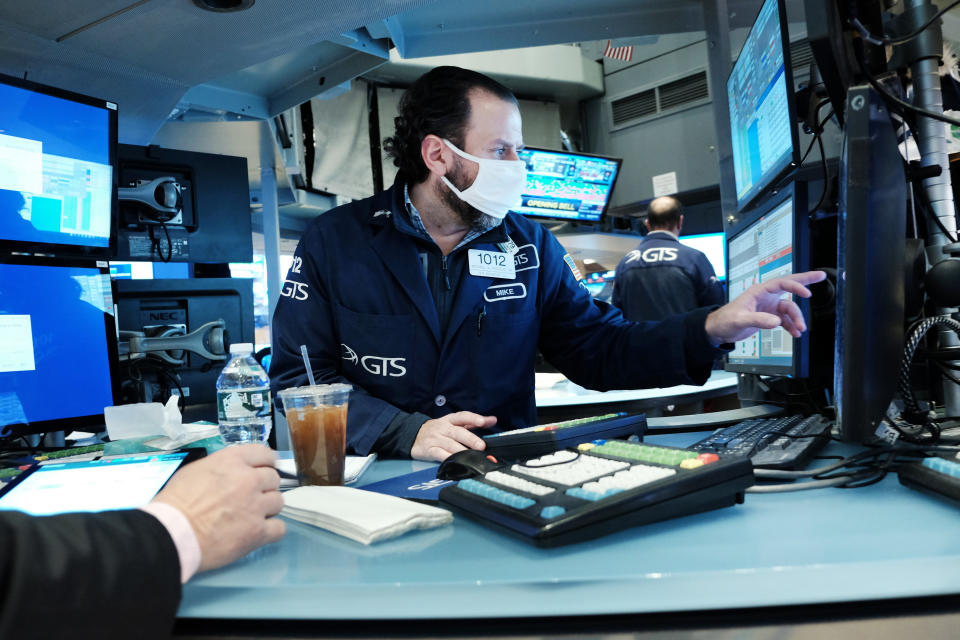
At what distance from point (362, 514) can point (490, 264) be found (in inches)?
35.6

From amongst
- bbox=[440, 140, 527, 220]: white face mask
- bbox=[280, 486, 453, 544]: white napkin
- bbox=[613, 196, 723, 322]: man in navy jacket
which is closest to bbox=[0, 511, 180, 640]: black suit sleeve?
bbox=[280, 486, 453, 544]: white napkin

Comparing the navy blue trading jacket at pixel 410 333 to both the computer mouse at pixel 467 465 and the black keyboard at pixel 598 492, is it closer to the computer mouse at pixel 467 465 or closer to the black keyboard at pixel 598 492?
the computer mouse at pixel 467 465

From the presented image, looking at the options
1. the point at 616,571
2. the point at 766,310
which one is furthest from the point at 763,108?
the point at 616,571

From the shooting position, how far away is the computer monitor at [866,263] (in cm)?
68

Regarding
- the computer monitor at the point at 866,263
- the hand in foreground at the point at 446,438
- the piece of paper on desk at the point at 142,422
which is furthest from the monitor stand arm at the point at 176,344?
the computer monitor at the point at 866,263

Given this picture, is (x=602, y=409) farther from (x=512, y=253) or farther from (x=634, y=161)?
(x=634, y=161)

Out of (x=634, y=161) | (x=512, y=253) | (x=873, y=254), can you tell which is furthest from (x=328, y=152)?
(x=873, y=254)

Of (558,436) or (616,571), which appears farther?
(558,436)

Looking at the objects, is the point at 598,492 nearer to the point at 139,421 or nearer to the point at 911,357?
the point at 911,357

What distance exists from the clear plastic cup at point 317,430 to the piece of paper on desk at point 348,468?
0.03 m

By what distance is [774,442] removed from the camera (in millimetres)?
847

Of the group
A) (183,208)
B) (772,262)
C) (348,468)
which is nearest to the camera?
(348,468)

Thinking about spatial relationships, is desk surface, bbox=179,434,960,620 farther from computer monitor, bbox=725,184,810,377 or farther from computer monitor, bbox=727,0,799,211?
computer monitor, bbox=727,0,799,211

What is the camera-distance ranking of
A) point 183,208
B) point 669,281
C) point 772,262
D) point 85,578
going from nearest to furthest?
point 85,578
point 772,262
point 183,208
point 669,281
